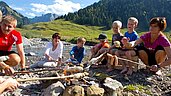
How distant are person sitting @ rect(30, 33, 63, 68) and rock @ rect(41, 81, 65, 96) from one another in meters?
4.87

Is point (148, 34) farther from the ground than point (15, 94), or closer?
farther from the ground

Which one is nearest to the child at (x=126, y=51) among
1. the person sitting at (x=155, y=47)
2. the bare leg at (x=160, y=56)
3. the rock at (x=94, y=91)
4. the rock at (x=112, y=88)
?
the person sitting at (x=155, y=47)

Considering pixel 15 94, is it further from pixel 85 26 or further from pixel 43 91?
pixel 85 26

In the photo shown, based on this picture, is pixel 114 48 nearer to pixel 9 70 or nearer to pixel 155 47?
pixel 155 47

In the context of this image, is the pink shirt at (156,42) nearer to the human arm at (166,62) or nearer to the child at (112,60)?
the human arm at (166,62)

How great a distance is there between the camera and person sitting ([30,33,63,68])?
12.9 metres

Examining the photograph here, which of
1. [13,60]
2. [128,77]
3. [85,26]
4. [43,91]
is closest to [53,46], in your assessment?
[13,60]

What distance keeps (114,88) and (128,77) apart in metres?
2.15

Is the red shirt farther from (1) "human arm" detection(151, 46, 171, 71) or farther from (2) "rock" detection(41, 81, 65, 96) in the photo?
(1) "human arm" detection(151, 46, 171, 71)

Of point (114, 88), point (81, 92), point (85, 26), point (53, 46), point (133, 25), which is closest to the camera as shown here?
Answer: point (81, 92)

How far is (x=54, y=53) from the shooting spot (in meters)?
13.1

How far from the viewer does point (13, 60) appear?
10.1 metres

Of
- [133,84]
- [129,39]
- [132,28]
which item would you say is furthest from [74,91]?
[132,28]

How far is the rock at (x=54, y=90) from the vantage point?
24.9 ft
